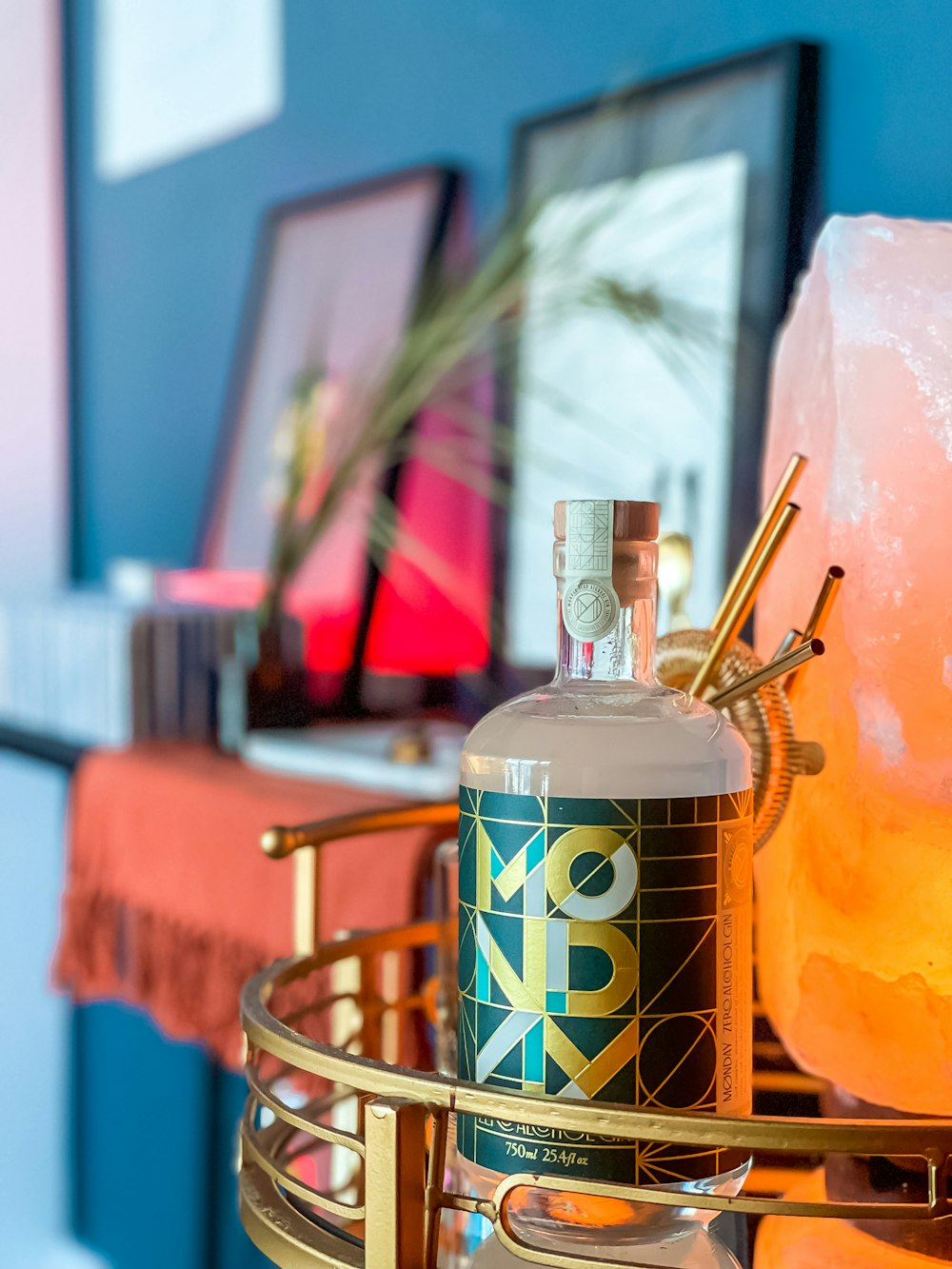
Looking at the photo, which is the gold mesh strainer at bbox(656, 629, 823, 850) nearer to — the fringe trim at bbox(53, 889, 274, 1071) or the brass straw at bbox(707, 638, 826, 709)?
the brass straw at bbox(707, 638, 826, 709)

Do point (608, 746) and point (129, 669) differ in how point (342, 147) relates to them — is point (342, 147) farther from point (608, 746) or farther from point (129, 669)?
point (608, 746)

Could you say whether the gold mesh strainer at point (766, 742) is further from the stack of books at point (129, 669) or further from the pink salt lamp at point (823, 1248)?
the stack of books at point (129, 669)

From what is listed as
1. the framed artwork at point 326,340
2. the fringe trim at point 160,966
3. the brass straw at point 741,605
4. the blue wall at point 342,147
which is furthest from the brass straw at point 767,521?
the framed artwork at point 326,340

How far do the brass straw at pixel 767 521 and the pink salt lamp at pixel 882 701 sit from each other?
0.06 feet

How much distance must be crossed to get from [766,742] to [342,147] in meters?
1.28

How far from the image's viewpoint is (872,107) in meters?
0.93

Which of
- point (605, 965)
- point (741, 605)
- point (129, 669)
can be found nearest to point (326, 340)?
point (129, 669)

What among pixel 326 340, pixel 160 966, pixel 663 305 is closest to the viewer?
pixel 663 305

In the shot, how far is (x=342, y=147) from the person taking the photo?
5.06 ft

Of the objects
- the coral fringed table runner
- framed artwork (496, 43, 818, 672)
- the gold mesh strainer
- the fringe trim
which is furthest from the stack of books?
the gold mesh strainer

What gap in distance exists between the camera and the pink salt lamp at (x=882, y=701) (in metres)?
0.40

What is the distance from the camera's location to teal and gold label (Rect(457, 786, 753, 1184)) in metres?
0.34

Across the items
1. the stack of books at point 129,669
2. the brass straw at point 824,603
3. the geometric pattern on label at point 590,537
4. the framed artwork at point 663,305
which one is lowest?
the stack of books at point 129,669

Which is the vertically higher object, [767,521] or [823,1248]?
[767,521]
